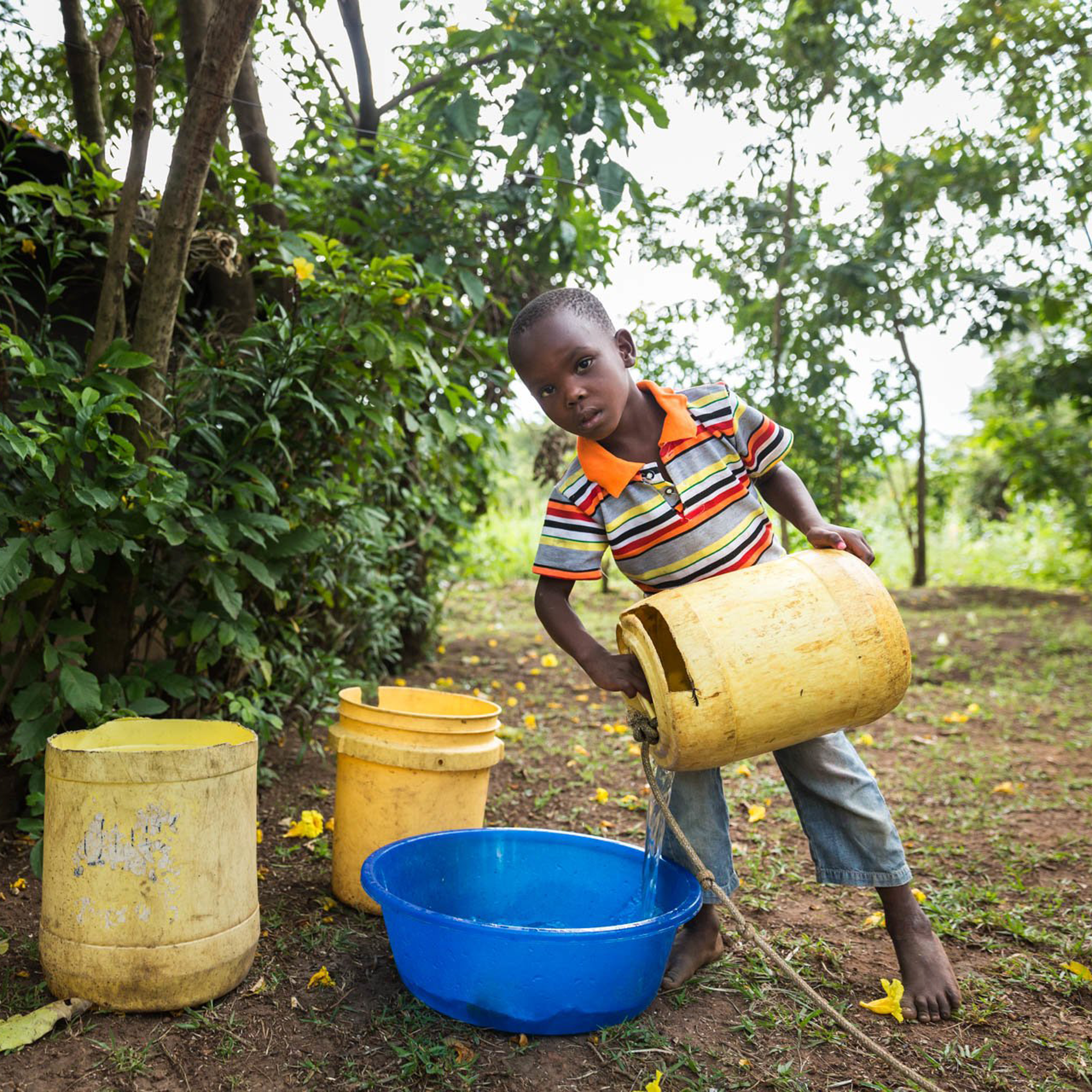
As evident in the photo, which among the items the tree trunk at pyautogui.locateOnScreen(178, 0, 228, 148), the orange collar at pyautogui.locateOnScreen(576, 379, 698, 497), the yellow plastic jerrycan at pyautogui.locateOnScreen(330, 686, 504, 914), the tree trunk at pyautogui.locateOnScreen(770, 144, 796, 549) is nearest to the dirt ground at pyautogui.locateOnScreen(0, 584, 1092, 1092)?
the yellow plastic jerrycan at pyautogui.locateOnScreen(330, 686, 504, 914)

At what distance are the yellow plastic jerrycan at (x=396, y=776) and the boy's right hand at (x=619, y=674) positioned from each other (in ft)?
1.80

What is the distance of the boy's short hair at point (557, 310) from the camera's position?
6.21 feet

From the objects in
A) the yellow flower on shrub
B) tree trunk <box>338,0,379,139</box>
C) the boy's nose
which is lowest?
the boy's nose

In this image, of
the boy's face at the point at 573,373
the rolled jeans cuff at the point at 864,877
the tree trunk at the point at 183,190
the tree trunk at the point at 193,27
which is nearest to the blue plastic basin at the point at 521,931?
the rolled jeans cuff at the point at 864,877

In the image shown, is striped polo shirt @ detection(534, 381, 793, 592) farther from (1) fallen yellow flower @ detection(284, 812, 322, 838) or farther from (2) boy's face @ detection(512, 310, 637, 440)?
(1) fallen yellow flower @ detection(284, 812, 322, 838)

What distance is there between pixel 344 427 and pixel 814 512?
146 centimetres

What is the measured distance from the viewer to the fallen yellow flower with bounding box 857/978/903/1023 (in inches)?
73.2

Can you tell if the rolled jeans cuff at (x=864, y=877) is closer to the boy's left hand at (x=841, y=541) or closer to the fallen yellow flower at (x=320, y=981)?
the boy's left hand at (x=841, y=541)

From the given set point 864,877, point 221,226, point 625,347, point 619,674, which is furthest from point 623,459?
point 221,226

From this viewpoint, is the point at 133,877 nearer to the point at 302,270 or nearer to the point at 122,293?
the point at 122,293

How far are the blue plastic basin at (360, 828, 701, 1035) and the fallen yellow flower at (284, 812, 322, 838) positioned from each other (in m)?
0.65

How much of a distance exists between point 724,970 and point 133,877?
1270 mm

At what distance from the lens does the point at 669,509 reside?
1.92 m

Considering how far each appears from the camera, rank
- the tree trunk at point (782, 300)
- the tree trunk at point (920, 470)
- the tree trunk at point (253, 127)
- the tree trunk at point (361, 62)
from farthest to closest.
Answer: the tree trunk at point (920, 470) < the tree trunk at point (782, 300) < the tree trunk at point (361, 62) < the tree trunk at point (253, 127)
